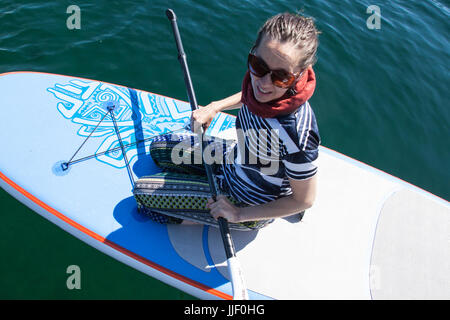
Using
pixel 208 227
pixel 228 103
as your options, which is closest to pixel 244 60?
pixel 228 103

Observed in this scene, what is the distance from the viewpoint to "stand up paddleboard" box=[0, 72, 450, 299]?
2521mm

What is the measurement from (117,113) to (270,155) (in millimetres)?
2302

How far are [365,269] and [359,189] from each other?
2.91 ft

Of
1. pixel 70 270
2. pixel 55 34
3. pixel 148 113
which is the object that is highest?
pixel 55 34

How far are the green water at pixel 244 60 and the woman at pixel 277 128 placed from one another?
8.09 feet

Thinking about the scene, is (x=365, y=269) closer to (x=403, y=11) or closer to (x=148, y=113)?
(x=148, y=113)

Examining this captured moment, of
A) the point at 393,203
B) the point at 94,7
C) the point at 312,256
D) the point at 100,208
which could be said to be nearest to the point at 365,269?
the point at 312,256

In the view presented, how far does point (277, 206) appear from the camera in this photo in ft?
6.35

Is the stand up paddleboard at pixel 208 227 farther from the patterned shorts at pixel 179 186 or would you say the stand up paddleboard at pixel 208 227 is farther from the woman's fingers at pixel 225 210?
the woman's fingers at pixel 225 210

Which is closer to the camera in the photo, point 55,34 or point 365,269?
point 365,269

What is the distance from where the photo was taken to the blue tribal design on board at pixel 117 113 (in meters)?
3.28

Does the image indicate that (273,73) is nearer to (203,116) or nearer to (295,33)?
(295,33)

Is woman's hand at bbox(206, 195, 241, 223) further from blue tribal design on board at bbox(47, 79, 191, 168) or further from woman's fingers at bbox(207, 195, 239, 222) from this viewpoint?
blue tribal design on board at bbox(47, 79, 191, 168)

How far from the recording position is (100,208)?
2.77m
